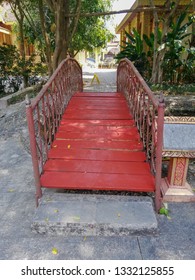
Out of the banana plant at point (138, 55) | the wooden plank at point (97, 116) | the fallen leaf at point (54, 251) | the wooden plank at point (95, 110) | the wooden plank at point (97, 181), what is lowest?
the fallen leaf at point (54, 251)

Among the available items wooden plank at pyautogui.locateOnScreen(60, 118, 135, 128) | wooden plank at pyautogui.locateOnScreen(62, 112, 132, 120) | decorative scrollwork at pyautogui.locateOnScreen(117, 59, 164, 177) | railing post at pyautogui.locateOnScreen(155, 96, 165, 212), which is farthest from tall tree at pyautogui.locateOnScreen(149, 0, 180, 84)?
railing post at pyautogui.locateOnScreen(155, 96, 165, 212)

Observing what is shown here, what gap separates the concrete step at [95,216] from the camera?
2.64 metres

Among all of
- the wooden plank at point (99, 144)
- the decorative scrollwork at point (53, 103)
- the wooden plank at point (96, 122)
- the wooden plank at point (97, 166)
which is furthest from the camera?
the wooden plank at point (96, 122)

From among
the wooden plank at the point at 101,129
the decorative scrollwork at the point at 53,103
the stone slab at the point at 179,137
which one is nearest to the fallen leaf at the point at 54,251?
the decorative scrollwork at the point at 53,103

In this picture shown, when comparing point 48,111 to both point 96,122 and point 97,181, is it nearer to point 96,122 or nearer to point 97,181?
point 96,122

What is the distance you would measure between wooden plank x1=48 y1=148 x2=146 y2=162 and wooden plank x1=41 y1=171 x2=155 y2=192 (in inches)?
15.0

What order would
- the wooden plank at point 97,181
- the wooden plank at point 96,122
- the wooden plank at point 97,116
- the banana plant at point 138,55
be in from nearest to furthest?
the wooden plank at point 97,181
the wooden plank at point 96,122
the wooden plank at point 97,116
the banana plant at point 138,55

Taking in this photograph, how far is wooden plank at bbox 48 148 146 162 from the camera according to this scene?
3.58m

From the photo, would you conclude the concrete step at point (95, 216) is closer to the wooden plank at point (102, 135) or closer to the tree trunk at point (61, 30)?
the wooden plank at point (102, 135)

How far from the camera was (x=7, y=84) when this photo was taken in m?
10.2

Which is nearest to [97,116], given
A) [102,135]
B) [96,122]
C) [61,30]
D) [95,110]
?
[96,122]

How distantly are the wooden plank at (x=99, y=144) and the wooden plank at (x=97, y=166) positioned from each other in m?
0.36

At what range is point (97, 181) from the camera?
Answer: 3131 mm

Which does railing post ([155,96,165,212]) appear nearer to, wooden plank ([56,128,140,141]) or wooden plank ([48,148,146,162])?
wooden plank ([48,148,146,162])
